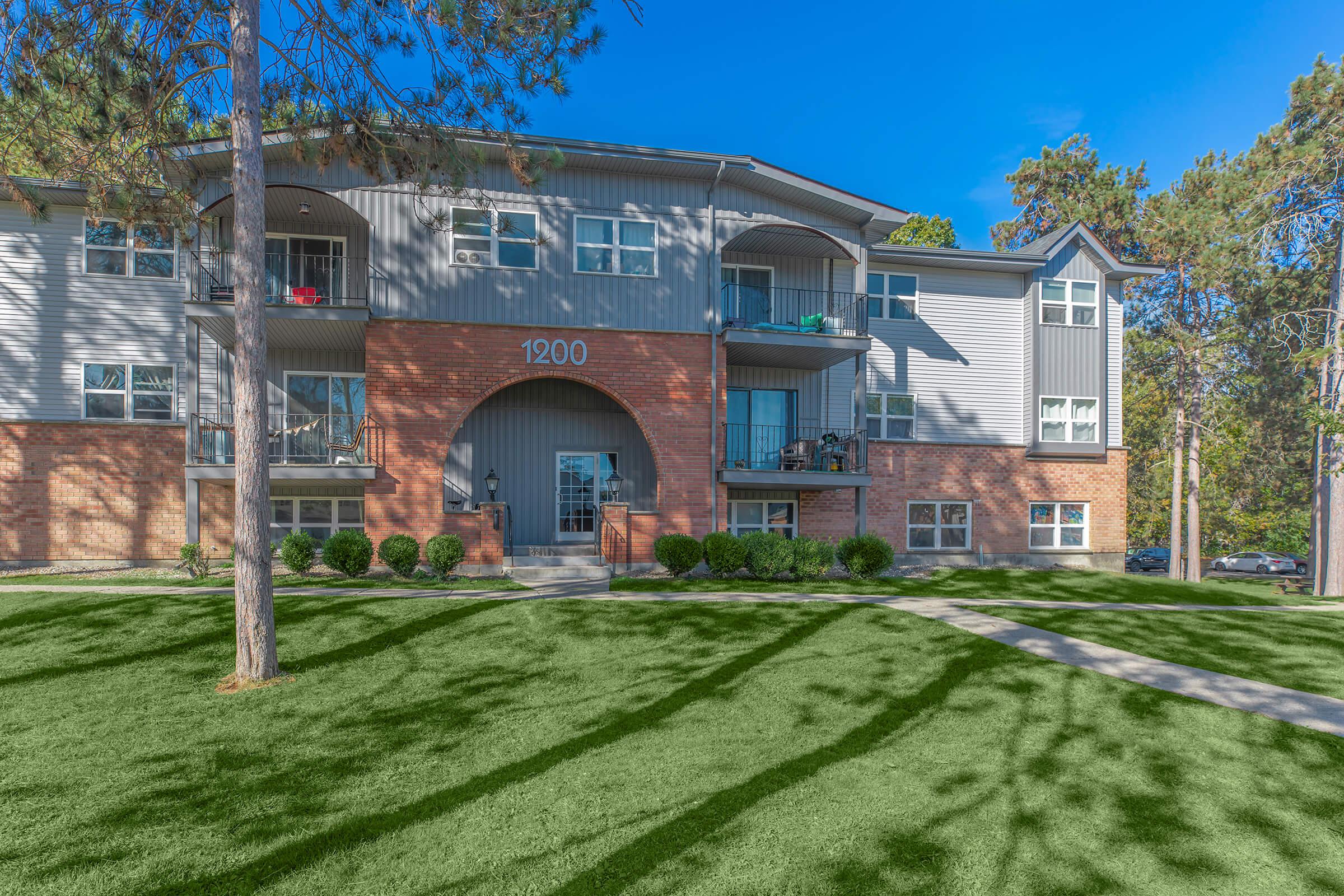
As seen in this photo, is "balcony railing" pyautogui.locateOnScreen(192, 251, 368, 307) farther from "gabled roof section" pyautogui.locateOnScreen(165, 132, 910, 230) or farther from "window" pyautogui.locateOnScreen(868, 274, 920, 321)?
"window" pyautogui.locateOnScreen(868, 274, 920, 321)

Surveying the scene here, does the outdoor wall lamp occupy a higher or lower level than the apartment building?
lower

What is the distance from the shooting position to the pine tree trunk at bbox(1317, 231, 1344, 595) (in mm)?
18797

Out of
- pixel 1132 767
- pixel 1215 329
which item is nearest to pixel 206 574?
pixel 1132 767

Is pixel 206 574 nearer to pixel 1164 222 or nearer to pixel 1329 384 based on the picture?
pixel 1329 384

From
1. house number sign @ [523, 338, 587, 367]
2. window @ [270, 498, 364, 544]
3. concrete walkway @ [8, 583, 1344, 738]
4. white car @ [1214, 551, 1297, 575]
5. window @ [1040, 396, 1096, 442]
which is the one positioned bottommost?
white car @ [1214, 551, 1297, 575]

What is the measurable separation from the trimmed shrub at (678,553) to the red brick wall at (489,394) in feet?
2.91

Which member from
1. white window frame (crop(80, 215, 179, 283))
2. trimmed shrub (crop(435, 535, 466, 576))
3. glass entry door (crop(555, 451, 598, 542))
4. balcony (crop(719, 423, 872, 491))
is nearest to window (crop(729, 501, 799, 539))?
balcony (crop(719, 423, 872, 491))

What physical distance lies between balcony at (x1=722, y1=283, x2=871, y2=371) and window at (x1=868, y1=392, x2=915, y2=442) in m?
1.77

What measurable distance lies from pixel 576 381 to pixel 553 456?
206 centimetres

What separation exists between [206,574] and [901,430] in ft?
51.4

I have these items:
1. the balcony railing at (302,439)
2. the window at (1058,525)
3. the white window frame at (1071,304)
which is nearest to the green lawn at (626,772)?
the balcony railing at (302,439)

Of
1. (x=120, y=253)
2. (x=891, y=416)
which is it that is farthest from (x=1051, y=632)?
(x=120, y=253)

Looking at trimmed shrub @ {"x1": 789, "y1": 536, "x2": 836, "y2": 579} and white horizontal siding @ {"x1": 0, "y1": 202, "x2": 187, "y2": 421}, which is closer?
trimmed shrub @ {"x1": 789, "y1": 536, "x2": 836, "y2": 579}

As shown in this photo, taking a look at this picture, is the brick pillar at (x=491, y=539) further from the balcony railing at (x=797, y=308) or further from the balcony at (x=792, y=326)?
the balcony railing at (x=797, y=308)
